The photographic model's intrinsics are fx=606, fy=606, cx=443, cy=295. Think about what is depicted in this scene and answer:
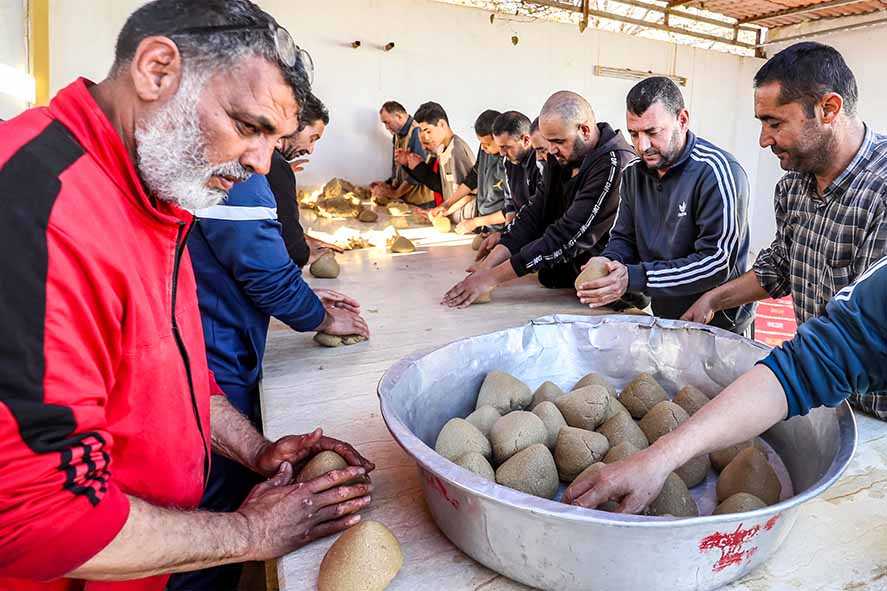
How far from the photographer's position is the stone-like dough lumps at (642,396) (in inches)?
49.0

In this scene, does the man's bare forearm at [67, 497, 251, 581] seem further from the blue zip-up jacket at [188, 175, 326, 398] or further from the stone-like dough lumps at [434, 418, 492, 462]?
the blue zip-up jacket at [188, 175, 326, 398]

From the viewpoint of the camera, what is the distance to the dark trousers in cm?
130

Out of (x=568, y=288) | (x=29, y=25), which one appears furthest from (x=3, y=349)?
(x=29, y=25)

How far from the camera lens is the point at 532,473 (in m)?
0.96

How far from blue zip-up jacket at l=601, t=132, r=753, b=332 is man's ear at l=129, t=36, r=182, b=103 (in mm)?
1527

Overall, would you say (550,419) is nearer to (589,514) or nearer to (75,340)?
(589,514)

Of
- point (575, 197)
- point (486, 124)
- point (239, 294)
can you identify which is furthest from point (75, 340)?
point (486, 124)

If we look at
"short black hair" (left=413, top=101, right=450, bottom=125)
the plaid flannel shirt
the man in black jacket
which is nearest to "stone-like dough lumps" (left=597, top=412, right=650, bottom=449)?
the plaid flannel shirt

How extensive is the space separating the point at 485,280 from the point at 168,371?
1505 millimetres

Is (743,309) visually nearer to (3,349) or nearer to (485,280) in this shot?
(485,280)

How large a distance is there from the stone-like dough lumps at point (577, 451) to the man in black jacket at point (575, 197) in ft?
4.10

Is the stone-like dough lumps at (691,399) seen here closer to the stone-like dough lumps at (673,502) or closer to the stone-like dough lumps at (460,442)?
the stone-like dough lumps at (673,502)

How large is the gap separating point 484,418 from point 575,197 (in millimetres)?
1557

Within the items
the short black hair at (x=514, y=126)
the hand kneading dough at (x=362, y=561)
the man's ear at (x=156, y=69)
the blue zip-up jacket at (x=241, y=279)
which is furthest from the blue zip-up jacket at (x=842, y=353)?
the short black hair at (x=514, y=126)
